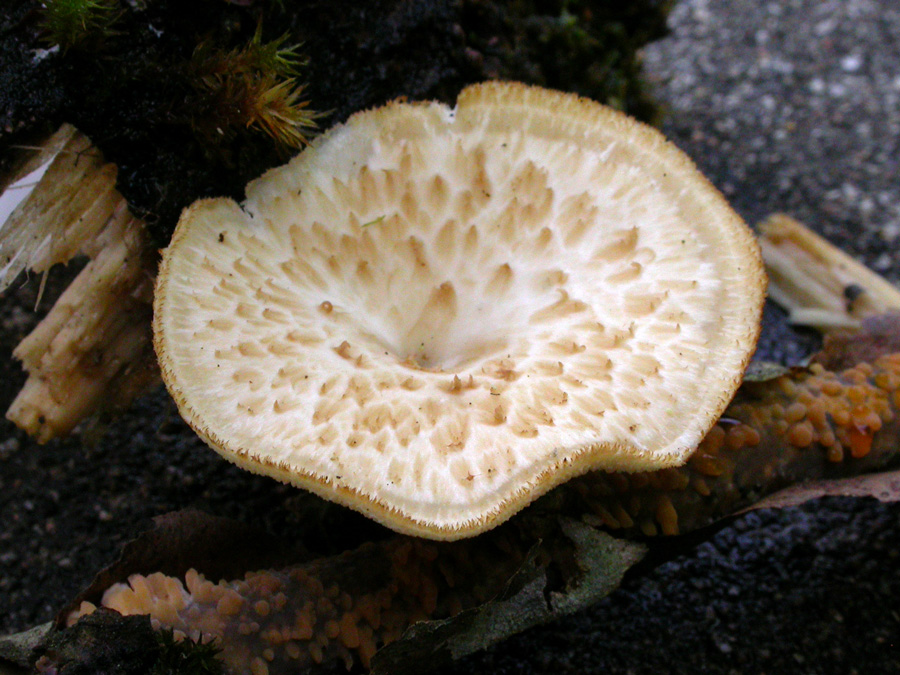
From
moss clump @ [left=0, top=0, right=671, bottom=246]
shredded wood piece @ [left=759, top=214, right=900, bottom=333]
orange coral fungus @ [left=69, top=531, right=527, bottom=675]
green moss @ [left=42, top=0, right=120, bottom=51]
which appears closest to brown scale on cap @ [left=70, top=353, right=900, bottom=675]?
orange coral fungus @ [left=69, top=531, right=527, bottom=675]

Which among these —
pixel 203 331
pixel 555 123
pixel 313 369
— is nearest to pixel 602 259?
pixel 555 123

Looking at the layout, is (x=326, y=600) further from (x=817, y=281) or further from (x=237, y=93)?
(x=817, y=281)

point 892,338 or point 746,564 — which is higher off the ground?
point 892,338

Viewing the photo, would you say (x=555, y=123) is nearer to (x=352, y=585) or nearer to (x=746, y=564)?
(x=352, y=585)

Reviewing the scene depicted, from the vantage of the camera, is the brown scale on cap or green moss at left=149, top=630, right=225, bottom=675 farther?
the brown scale on cap

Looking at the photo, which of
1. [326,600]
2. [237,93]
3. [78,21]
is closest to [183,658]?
[326,600]

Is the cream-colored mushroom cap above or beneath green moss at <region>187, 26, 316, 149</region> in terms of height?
beneath

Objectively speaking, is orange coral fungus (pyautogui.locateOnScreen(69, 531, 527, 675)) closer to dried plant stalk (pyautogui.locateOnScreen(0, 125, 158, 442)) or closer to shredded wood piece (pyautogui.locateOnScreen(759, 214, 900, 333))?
dried plant stalk (pyautogui.locateOnScreen(0, 125, 158, 442))
